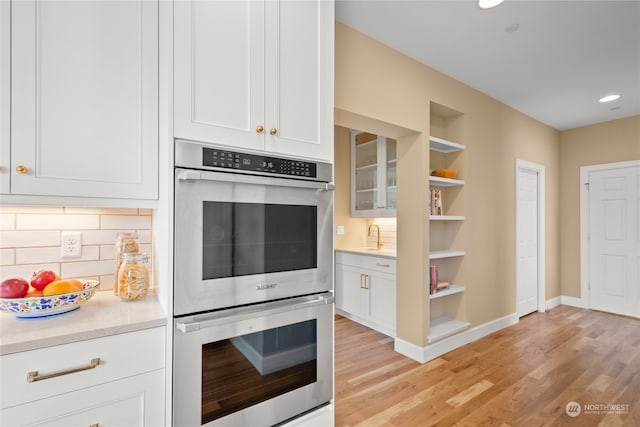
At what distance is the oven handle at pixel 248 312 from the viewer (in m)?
1.22

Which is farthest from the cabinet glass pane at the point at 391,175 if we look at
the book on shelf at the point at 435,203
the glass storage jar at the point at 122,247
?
the glass storage jar at the point at 122,247

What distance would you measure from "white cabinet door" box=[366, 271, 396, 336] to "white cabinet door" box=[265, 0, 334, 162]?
2.09 metres

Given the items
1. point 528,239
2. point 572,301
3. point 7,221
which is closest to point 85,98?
point 7,221

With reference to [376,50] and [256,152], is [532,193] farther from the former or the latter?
[256,152]

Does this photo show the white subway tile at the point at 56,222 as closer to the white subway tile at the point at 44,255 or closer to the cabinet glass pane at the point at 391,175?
the white subway tile at the point at 44,255

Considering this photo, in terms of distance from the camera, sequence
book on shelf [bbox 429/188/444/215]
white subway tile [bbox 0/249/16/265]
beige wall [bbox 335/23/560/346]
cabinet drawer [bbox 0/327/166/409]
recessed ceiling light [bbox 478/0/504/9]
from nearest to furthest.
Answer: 1. cabinet drawer [bbox 0/327/166/409]
2. white subway tile [bbox 0/249/16/265]
3. recessed ceiling light [bbox 478/0/504/9]
4. beige wall [bbox 335/23/560/346]
5. book on shelf [bbox 429/188/444/215]

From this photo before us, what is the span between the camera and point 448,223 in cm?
346

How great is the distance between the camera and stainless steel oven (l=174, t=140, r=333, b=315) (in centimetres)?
124

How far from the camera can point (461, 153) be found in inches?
133

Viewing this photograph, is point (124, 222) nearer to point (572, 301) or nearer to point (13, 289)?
point (13, 289)

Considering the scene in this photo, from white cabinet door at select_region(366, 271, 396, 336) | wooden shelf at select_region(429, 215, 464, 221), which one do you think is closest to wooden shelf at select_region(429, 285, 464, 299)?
white cabinet door at select_region(366, 271, 396, 336)

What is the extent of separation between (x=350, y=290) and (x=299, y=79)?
114 inches

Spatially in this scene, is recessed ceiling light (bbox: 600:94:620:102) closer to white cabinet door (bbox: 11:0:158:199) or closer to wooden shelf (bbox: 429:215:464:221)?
wooden shelf (bbox: 429:215:464:221)

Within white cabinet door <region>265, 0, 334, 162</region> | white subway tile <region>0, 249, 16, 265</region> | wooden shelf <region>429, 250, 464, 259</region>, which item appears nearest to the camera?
white subway tile <region>0, 249, 16, 265</region>
